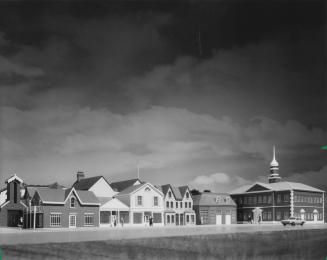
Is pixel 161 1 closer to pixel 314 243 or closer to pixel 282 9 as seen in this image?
pixel 282 9

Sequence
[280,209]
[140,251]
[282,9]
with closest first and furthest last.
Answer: [140,251]
[282,9]
[280,209]

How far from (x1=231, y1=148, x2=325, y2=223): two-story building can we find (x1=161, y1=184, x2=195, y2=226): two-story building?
6.43 metres

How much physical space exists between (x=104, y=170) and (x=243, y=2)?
15.5 metres

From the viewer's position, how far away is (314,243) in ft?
93.4

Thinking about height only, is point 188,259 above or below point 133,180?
below

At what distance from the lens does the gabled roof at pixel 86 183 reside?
41.1 metres

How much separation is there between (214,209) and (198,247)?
78.4 feet

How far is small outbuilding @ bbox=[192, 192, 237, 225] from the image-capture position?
1773 inches

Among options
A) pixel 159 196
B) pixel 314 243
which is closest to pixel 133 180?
pixel 159 196

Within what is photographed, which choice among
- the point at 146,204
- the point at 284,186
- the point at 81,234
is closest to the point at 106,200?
the point at 146,204

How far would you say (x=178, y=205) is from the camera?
142 ft

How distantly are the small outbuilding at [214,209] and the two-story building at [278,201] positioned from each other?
1.80m

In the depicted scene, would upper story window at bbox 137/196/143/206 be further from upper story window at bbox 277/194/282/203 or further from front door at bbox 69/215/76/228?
upper story window at bbox 277/194/282/203

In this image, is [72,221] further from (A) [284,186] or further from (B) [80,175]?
(A) [284,186]
